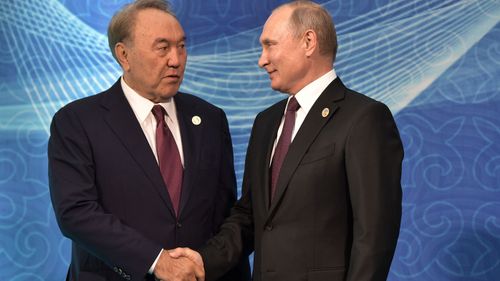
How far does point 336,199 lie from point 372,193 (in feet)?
0.42

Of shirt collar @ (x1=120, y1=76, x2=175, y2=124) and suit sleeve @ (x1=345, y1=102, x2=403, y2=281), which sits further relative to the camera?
shirt collar @ (x1=120, y1=76, x2=175, y2=124)

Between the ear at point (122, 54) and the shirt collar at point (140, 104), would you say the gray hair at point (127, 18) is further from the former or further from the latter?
the shirt collar at point (140, 104)

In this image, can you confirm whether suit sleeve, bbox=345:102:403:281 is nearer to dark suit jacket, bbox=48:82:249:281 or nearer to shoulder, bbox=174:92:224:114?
dark suit jacket, bbox=48:82:249:281

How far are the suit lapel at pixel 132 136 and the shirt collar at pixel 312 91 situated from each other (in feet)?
1.78

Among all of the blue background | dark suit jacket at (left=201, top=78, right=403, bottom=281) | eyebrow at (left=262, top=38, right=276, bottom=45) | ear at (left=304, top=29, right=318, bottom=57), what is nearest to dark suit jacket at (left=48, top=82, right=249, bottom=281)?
dark suit jacket at (left=201, top=78, right=403, bottom=281)

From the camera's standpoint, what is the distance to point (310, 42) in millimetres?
2584

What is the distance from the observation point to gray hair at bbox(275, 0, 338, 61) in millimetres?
2588

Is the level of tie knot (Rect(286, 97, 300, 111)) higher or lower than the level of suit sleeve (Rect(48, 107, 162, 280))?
higher

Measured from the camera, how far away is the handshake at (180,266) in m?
2.58

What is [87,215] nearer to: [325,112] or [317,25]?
[325,112]

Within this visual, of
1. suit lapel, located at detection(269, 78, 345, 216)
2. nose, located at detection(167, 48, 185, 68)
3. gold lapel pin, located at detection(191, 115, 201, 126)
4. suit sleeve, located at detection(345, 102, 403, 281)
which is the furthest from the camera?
gold lapel pin, located at detection(191, 115, 201, 126)

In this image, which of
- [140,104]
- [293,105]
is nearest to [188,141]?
[140,104]

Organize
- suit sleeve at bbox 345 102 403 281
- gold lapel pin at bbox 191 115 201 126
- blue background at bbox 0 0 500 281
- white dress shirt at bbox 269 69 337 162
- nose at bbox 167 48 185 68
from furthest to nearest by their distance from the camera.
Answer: blue background at bbox 0 0 500 281 → gold lapel pin at bbox 191 115 201 126 → nose at bbox 167 48 185 68 → white dress shirt at bbox 269 69 337 162 → suit sleeve at bbox 345 102 403 281

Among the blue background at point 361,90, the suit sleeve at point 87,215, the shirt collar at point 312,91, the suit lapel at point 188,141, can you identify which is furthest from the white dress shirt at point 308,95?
the blue background at point 361,90
